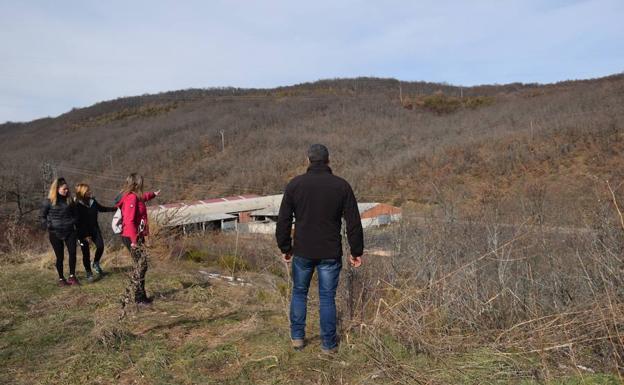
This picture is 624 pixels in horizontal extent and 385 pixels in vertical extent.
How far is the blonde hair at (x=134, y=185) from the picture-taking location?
5.27m

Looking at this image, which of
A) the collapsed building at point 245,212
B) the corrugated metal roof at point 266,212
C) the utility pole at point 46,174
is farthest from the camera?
the utility pole at point 46,174

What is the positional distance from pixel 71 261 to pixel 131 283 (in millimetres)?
2144

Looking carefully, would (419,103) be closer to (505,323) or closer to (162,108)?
(162,108)

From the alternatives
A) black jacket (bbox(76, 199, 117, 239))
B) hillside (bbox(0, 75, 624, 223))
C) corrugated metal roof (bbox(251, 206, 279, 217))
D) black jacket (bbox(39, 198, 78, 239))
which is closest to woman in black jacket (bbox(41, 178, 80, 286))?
black jacket (bbox(39, 198, 78, 239))

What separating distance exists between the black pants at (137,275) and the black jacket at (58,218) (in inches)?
56.3

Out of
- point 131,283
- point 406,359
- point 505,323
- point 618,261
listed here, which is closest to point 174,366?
point 131,283

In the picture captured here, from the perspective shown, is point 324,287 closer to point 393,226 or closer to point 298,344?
point 298,344

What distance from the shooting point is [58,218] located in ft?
20.4

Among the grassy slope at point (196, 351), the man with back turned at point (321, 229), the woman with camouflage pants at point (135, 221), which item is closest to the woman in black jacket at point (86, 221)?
the grassy slope at point (196, 351)

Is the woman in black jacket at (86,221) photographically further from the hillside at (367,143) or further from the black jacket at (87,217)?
the hillside at (367,143)

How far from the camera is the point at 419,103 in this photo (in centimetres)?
7250

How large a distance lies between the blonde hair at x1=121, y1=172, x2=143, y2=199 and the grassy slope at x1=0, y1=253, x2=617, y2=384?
1.28 meters

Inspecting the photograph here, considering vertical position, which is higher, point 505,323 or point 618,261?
point 618,261

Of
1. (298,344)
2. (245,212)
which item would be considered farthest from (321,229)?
(245,212)
